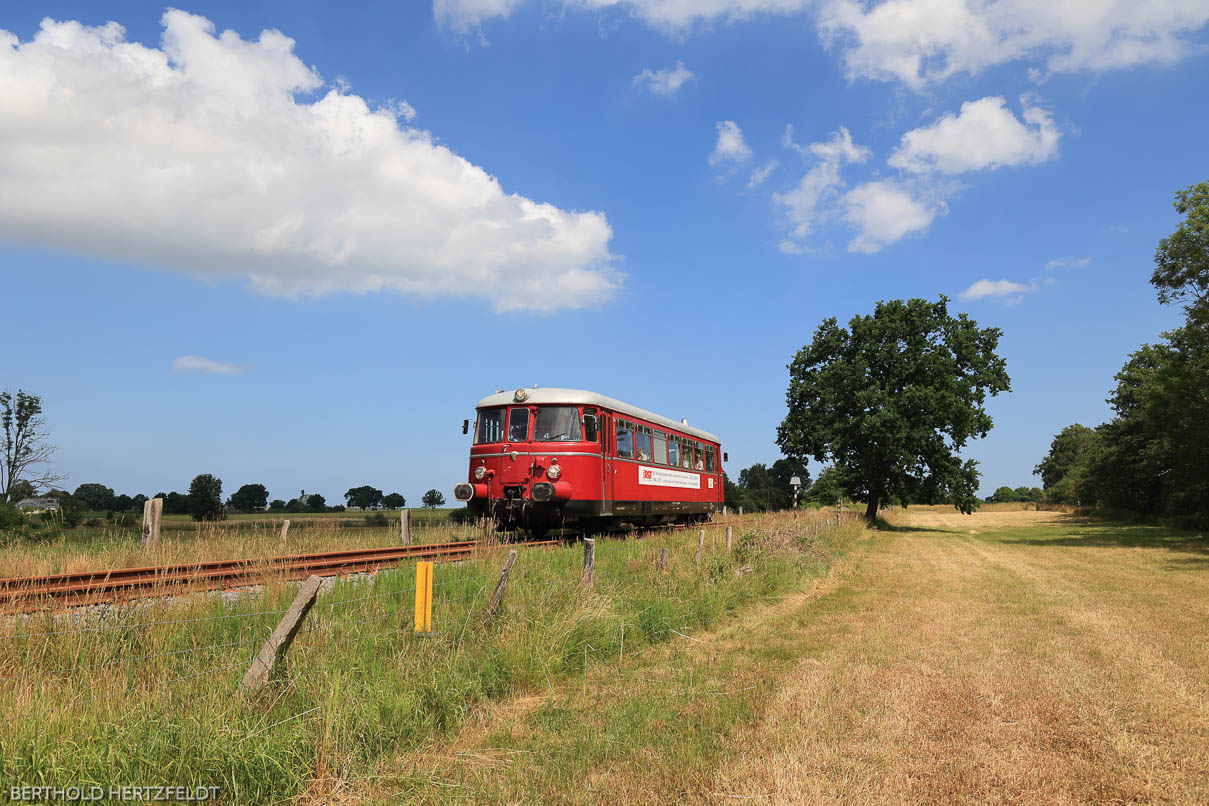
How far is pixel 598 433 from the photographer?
17.3 meters

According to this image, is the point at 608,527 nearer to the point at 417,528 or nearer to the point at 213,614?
the point at 417,528

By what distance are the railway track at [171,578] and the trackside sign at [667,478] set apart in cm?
844

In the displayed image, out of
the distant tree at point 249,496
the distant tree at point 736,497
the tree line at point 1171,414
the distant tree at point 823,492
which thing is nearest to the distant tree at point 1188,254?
the tree line at point 1171,414

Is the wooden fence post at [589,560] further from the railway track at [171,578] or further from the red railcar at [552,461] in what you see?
the red railcar at [552,461]

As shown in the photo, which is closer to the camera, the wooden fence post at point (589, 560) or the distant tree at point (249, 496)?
the wooden fence post at point (589, 560)

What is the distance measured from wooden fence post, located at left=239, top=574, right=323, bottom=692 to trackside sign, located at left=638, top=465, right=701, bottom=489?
48.6ft

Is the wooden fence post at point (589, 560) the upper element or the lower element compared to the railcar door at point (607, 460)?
lower

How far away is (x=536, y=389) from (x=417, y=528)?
4.25 metres

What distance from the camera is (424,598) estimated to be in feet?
22.1

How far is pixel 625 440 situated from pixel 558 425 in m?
2.55

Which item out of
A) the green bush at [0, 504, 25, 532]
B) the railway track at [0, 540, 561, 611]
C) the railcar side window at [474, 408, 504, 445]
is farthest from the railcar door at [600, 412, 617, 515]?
the green bush at [0, 504, 25, 532]

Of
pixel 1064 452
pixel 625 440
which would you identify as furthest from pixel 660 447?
pixel 1064 452

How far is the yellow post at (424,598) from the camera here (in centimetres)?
667

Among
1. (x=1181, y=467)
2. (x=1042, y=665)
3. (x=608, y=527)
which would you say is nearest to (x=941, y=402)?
(x=1181, y=467)
